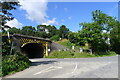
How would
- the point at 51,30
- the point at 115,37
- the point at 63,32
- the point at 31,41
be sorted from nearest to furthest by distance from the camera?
the point at 31,41 → the point at 115,37 → the point at 63,32 → the point at 51,30

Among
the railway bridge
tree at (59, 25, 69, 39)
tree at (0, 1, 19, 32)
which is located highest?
tree at (59, 25, 69, 39)

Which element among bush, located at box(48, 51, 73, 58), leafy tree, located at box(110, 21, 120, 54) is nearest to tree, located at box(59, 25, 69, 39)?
leafy tree, located at box(110, 21, 120, 54)

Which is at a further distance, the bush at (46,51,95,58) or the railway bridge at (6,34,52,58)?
the bush at (46,51,95,58)

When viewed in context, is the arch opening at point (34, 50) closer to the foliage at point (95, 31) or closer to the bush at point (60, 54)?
the bush at point (60, 54)

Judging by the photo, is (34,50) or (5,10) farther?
(34,50)

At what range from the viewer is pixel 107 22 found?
40094mm

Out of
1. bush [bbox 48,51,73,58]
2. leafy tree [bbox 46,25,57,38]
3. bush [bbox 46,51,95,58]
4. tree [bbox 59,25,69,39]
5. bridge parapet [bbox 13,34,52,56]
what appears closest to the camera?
bridge parapet [bbox 13,34,52,56]

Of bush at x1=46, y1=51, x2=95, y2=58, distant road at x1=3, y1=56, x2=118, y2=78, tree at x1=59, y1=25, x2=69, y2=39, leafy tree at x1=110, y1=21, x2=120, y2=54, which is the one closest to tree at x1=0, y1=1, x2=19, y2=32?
distant road at x1=3, y1=56, x2=118, y2=78

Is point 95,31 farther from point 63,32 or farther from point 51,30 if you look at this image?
point 51,30

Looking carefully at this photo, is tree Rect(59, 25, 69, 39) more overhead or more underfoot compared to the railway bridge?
more overhead

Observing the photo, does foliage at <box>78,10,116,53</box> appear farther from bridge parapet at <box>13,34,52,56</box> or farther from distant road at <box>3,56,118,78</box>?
distant road at <box>3,56,118,78</box>

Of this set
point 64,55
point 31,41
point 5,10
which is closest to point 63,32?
point 64,55

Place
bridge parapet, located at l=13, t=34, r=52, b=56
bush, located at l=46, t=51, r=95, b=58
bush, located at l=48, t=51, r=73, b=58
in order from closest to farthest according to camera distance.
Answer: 1. bridge parapet, located at l=13, t=34, r=52, b=56
2. bush, located at l=48, t=51, r=73, b=58
3. bush, located at l=46, t=51, r=95, b=58

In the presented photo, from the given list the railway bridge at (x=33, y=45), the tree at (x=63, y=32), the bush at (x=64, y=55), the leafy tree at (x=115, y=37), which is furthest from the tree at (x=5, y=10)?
the tree at (x=63, y=32)
